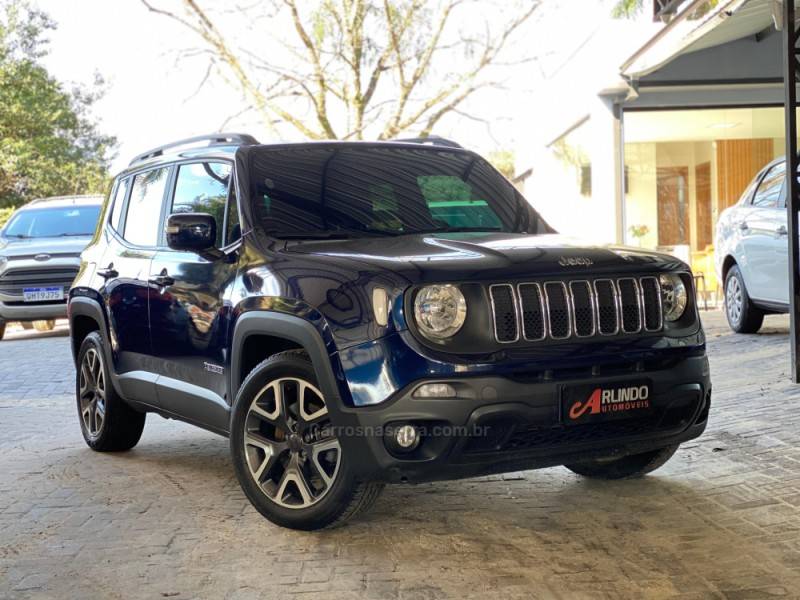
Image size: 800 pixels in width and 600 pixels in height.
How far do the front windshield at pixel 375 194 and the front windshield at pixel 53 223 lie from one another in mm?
12088

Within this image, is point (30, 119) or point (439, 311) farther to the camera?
point (30, 119)

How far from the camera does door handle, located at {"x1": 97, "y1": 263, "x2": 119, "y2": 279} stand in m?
7.02

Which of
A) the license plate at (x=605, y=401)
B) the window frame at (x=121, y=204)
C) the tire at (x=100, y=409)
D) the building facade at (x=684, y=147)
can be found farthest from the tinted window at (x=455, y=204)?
the building facade at (x=684, y=147)

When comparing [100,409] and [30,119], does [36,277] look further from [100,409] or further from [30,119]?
[30,119]

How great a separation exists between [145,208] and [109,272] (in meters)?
0.46

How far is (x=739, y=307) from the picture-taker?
12.8 m

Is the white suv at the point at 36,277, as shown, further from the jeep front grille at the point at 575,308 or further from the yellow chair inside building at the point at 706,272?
the jeep front grille at the point at 575,308

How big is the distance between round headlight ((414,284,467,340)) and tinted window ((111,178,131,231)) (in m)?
3.39

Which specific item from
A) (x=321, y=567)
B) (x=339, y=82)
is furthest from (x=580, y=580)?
(x=339, y=82)

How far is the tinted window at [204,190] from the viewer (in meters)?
5.99

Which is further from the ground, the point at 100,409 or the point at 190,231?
the point at 190,231

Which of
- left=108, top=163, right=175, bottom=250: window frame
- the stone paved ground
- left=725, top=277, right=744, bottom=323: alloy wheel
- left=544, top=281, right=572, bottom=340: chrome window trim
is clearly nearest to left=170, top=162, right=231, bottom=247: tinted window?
left=108, top=163, right=175, bottom=250: window frame

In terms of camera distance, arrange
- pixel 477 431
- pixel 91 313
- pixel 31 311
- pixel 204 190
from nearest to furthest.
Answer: pixel 477 431
pixel 204 190
pixel 91 313
pixel 31 311

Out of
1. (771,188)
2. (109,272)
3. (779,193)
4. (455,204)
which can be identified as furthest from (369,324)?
(771,188)
